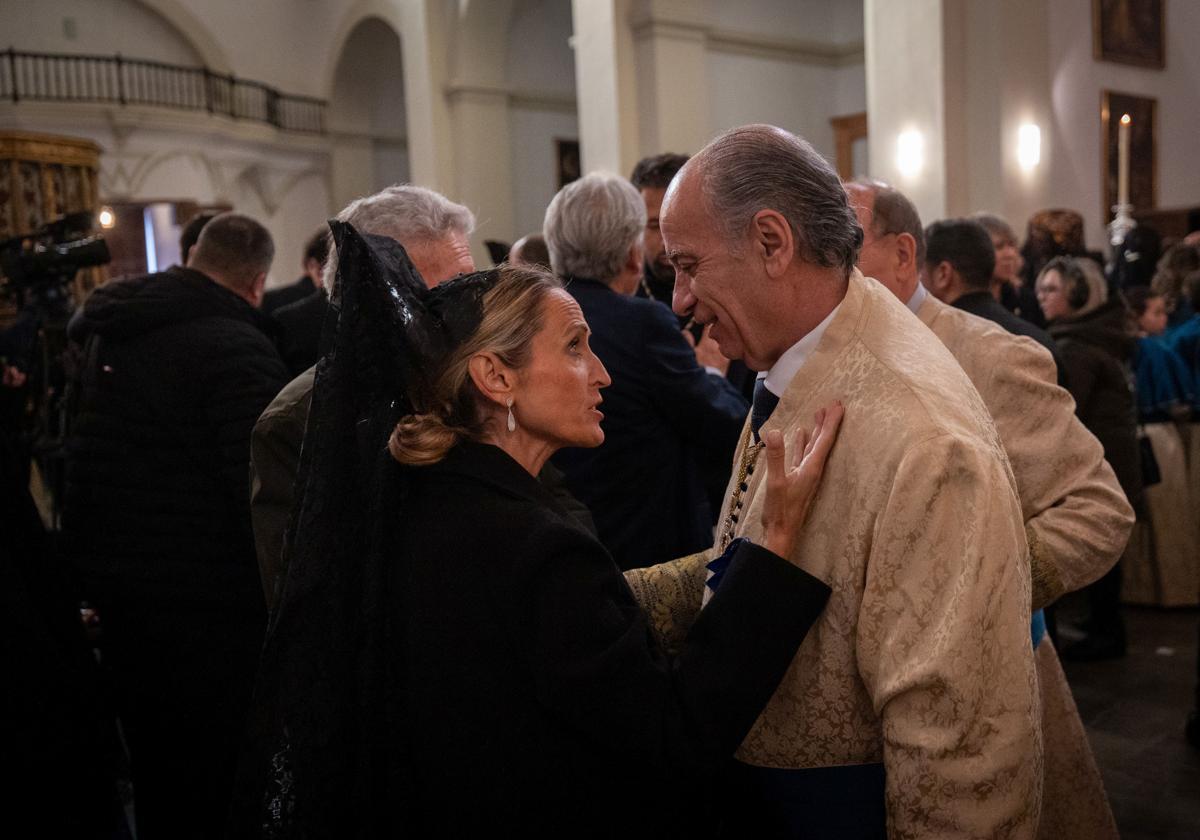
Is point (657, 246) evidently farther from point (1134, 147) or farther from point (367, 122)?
point (367, 122)

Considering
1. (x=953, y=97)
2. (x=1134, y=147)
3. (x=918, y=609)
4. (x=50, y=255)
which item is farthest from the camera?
(x=1134, y=147)

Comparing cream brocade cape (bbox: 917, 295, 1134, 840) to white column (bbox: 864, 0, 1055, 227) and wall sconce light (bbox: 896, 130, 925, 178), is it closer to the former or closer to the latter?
white column (bbox: 864, 0, 1055, 227)

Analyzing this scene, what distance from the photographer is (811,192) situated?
1.45 metres

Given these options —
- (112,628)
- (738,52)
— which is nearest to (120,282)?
(112,628)

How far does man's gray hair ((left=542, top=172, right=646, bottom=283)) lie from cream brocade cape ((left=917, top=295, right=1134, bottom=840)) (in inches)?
39.2

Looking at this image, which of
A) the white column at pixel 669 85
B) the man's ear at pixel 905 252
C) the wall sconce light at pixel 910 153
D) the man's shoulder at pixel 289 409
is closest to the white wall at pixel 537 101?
the white column at pixel 669 85

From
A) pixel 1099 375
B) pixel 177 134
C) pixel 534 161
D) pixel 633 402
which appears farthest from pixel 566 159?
pixel 633 402

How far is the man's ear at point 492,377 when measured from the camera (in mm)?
1530

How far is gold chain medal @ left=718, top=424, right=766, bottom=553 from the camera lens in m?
1.68

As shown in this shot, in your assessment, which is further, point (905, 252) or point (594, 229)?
point (594, 229)

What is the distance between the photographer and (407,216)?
2.33 m

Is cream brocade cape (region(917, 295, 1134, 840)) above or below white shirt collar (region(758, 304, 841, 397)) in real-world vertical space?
below

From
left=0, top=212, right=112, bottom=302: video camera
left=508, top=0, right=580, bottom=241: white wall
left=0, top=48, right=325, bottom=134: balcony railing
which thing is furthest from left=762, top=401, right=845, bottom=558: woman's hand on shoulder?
left=0, top=48, right=325, bottom=134: balcony railing

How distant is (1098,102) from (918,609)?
959 centimetres
